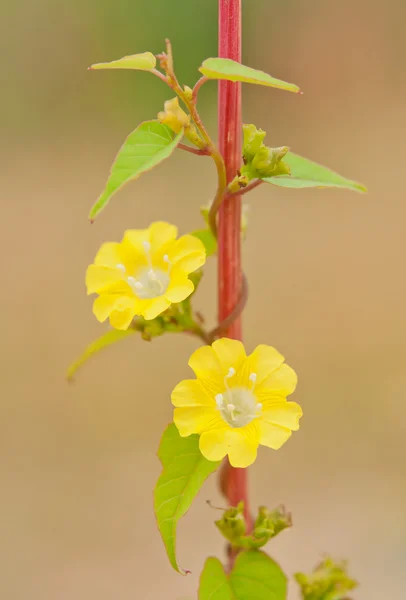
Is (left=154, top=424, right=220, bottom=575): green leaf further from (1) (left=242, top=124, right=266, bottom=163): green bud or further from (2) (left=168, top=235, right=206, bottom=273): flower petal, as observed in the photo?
(1) (left=242, top=124, right=266, bottom=163): green bud

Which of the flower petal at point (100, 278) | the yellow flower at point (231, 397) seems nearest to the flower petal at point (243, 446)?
the yellow flower at point (231, 397)

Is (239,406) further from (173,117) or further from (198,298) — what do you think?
(198,298)

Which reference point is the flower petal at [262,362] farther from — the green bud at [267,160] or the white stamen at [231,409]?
the green bud at [267,160]

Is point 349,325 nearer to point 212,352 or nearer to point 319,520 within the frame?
point 319,520

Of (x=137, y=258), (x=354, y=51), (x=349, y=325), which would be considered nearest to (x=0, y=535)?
(x=349, y=325)

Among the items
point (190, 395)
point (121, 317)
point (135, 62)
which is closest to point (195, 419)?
point (190, 395)

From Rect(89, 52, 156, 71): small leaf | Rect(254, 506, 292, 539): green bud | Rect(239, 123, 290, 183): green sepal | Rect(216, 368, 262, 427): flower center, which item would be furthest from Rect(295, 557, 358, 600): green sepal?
Rect(89, 52, 156, 71): small leaf

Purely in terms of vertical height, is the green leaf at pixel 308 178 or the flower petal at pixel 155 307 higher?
the green leaf at pixel 308 178
